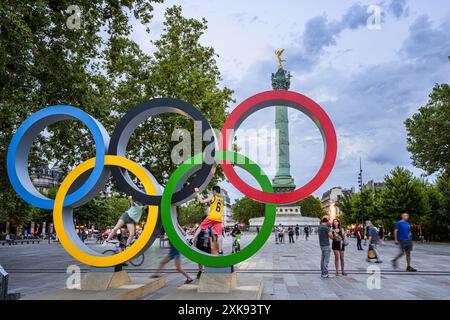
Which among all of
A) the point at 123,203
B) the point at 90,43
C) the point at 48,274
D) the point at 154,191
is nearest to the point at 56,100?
the point at 90,43

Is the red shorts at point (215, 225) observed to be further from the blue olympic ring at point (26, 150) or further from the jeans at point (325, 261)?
the jeans at point (325, 261)

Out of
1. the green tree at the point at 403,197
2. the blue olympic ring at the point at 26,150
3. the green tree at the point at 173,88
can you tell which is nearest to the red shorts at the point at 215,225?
the blue olympic ring at the point at 26,150

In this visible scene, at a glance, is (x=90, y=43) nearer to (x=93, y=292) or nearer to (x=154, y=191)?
(x=154, y=191)

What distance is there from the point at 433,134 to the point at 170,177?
115 ft

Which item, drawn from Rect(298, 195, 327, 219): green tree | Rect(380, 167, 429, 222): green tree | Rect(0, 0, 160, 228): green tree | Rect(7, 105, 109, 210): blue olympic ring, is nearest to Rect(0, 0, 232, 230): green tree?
Rect(0, 0, 160, 228): green tree

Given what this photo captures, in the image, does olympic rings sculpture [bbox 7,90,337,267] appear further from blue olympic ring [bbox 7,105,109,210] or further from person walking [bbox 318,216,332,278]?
person walking [bbox 318,216,332,278]

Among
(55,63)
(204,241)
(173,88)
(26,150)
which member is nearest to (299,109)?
(204,241)

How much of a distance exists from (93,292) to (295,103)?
21.3 feet

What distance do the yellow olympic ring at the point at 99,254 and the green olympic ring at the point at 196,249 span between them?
0.52m

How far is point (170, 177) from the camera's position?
9.05m

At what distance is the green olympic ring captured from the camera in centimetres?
852

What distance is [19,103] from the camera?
1588cm
